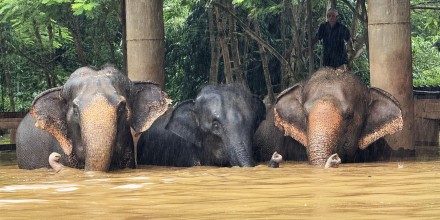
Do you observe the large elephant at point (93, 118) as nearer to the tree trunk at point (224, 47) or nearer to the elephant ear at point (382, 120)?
the elephant ear at point (382, 120)

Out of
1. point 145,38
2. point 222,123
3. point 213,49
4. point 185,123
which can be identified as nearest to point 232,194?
point 222,123

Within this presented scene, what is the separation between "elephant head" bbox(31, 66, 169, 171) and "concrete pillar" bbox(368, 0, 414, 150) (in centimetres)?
253

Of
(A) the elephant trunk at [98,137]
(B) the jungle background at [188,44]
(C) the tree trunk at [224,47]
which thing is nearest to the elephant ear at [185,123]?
(A) the elephant trunk at [98,137]

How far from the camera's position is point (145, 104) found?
38.3 feet

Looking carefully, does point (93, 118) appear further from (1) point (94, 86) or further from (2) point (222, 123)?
(2) point (222, 123)

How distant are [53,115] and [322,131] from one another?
2827 mm

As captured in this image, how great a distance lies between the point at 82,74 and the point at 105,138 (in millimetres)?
1245

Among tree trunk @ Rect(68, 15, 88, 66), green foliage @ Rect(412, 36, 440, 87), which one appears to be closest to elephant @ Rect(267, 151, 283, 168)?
tree trunk @ Rect(68, 15, 88, 66)

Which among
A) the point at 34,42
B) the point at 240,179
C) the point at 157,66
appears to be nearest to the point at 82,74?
the point at 157,66

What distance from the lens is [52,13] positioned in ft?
60.5

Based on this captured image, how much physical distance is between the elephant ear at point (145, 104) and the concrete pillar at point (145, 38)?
4.92 ft

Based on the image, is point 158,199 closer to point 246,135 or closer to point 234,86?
point 246,135

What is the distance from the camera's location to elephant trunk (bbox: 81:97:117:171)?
10234 millimetres

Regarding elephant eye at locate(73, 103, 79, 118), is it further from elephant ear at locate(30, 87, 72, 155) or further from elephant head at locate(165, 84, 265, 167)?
elephant head at locate(165, 84, 265, 167)
